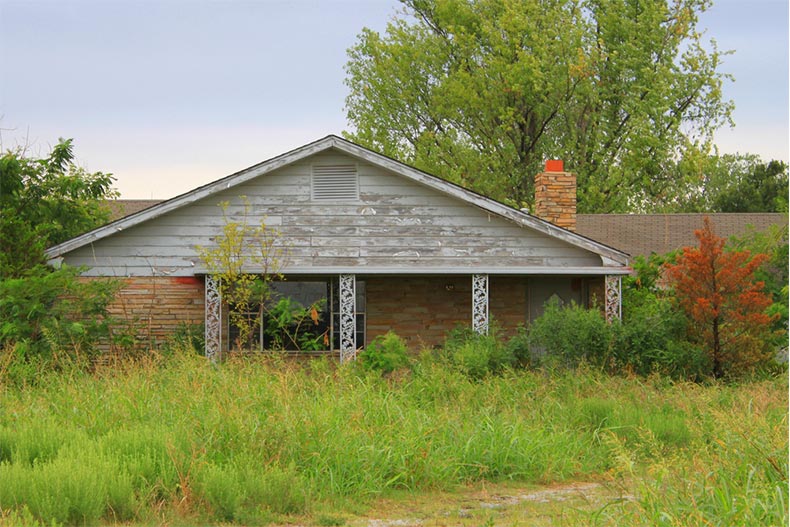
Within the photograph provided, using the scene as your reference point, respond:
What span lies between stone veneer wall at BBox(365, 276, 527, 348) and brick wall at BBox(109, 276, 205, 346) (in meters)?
3.59

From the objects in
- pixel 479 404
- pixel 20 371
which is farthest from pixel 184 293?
pixel 479 404

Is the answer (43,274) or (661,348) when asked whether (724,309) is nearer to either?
(661,348)

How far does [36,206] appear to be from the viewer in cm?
2027

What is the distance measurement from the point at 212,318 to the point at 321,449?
30.6 feet

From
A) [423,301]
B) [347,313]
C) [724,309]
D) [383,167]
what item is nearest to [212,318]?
[347,313]

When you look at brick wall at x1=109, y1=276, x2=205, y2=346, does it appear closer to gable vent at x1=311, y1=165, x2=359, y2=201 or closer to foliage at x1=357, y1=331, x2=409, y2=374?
gable vent at x1=311, y1=165, x2=359, y2=201

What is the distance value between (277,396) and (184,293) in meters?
9.49

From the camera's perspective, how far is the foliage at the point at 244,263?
17.2 m

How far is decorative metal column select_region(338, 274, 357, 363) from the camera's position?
1769cm

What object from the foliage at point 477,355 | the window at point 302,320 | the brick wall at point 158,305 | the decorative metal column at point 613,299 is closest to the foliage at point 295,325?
the window at point 302,320

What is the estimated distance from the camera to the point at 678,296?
1641cm

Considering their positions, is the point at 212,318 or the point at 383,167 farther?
the point at 383,167

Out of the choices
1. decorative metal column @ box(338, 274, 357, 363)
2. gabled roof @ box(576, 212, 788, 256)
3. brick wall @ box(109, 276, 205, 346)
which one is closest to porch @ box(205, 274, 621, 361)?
decorative metal column @ box(338, 274, 357, 363)

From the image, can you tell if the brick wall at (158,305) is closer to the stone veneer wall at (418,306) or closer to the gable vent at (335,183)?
the gable vent at (335,183)
